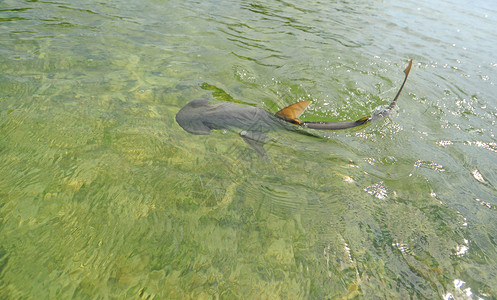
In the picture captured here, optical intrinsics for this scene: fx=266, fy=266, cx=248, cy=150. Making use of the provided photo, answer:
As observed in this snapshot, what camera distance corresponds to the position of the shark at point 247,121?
3.60m

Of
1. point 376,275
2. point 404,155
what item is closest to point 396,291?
point 376,275

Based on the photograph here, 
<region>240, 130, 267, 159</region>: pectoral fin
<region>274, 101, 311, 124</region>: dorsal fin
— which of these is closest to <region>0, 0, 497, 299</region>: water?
<region>240, 130, 267, 159</region>: pectoral fin

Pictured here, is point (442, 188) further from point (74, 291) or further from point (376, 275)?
point (74, 291)

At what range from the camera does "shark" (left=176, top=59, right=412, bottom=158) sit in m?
3.60

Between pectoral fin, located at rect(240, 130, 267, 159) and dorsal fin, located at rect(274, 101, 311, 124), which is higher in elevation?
dorsal fin, located at rect(274, 101, 311, 124)

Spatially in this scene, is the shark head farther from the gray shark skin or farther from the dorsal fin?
the dorsal fin

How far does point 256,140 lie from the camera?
360 cm

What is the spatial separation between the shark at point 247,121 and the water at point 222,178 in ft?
0.49

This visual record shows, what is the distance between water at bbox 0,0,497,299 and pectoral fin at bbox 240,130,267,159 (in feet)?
0.32

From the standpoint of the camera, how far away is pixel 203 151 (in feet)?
10.7

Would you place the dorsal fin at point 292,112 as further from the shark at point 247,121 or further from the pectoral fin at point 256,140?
the pectoral fin at point 256,140

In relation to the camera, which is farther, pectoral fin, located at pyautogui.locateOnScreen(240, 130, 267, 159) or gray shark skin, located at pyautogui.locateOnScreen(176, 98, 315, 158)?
gray shark skin, located at pyautogui.locateOnScreen(176, 98, 315, 158)

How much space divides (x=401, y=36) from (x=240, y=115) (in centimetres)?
794

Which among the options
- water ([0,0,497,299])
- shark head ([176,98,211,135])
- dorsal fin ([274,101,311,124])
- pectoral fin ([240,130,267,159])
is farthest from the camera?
dorsal fin ([274,101,311,124])
